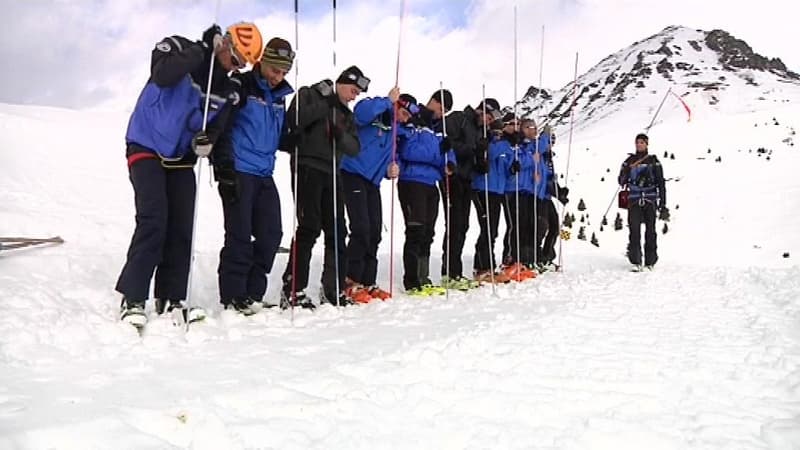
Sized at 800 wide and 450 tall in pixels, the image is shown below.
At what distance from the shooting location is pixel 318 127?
18.8 feet

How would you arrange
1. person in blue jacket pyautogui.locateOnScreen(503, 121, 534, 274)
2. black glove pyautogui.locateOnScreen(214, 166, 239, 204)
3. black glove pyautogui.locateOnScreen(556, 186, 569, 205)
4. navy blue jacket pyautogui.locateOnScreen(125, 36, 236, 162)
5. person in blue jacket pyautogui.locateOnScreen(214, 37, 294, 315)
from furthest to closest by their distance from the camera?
black glove pyautogui.locateOnScreen(556, 186, 569, 205)
person in blue jacket pyautogui.locateOnScreen(503, 121, 534, 274)
person in blue jacket pyautogui.locateOnScreen(214, 37, 294, 315)
black glove pyautogui.locateOnScreen(214, 166, 239, 204)
navy blue jacket pyautogui.locateOnScreen(125, 36, 236, 162)

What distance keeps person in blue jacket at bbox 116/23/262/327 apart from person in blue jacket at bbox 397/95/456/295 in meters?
2.81

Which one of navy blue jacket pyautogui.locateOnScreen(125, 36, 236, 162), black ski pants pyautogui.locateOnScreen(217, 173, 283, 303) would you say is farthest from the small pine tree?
navy blue jacket pyautogui.locateOnScreen(125, 36, 236, 162)

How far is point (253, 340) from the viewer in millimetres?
4105

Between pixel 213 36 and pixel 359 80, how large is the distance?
1693 mm

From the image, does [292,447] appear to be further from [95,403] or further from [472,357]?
[472,357]

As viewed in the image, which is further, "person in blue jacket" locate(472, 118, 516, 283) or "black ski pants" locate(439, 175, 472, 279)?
"person in blue jacket" locate(472, 118, 516, 283)

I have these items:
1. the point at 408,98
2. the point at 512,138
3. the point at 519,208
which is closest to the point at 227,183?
the point at 408,98

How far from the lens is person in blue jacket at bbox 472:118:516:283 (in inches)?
339

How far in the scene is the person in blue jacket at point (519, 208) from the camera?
9.05m

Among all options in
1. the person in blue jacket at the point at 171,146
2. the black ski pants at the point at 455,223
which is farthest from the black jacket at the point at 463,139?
the person in blue jacket at the point at 171,146

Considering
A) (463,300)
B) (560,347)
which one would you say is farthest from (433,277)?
(560,347)

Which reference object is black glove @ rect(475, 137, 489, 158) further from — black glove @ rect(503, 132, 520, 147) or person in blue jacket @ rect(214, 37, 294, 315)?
person in blue jacket @ rect(214, 37, 294, 315)

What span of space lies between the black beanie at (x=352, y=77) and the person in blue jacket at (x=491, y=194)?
114 inches
